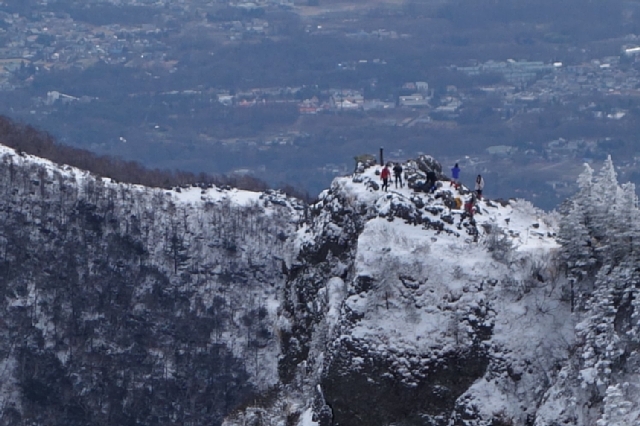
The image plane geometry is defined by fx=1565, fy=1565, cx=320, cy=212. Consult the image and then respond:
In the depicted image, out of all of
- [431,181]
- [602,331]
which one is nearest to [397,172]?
[431,181]

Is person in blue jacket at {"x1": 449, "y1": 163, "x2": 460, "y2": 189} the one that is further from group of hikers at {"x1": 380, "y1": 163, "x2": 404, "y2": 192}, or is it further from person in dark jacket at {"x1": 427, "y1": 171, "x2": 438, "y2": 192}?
group of hikers at {"x1": 380, "y1": 163, "x2": 404, "y2": 192}

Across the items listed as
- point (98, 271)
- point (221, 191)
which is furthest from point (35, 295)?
point (221, 191)

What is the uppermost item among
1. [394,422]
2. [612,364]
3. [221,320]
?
[612,364]

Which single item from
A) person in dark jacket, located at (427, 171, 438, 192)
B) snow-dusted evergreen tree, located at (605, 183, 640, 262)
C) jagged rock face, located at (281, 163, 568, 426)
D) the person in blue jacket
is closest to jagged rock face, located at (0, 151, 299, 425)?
the person in blue jacket

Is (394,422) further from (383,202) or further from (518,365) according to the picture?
(383,202)

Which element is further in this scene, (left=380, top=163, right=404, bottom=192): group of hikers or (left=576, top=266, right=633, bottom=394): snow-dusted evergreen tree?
(left=380, top=163, right=404, bottom=192): group of hikers

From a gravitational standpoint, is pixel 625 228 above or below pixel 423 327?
above

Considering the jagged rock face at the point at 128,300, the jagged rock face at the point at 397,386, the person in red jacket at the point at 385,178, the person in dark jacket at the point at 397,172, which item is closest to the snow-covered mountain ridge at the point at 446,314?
the jagged rock face at the point at 397,386

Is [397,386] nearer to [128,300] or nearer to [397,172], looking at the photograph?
[397,172]

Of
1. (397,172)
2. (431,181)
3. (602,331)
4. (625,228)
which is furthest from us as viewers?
(397,172)
